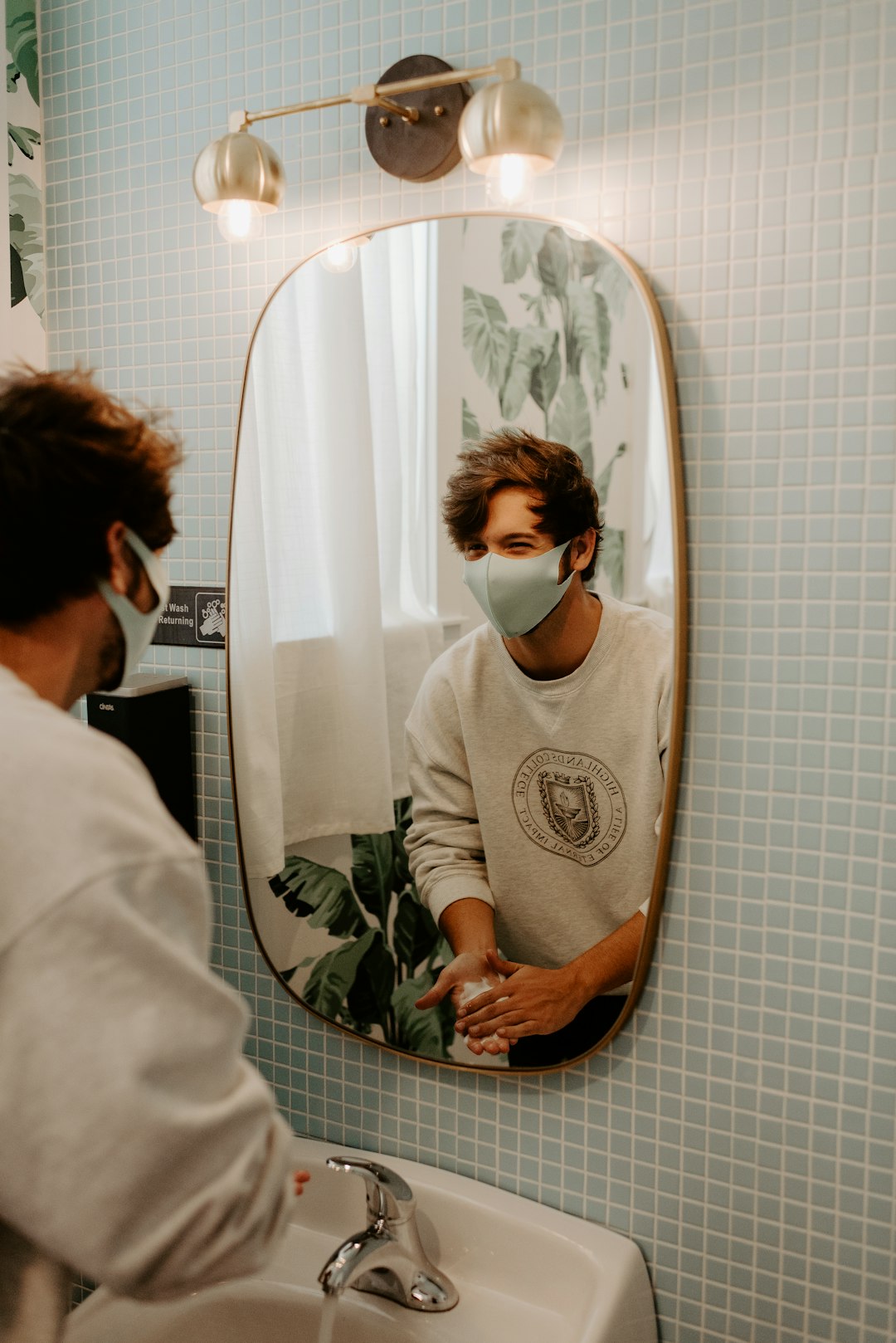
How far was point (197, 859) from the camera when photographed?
0.68 m

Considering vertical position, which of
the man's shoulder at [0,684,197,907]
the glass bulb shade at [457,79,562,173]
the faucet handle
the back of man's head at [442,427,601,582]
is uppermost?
the glass bulb shade at [457,79,562,173]

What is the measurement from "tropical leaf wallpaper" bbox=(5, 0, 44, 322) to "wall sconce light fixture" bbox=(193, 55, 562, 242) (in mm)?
396

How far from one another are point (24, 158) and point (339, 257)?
54 centimetres

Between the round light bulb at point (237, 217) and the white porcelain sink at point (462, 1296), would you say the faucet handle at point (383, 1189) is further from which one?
the round light bulb at point (237, 217)

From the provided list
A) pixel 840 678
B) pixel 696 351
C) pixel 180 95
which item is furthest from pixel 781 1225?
pixel 180 95

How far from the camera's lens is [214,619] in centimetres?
136

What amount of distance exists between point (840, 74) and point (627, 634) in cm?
53

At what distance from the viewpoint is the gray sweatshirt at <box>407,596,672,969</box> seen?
1087 mm

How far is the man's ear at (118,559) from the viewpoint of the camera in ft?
2.54

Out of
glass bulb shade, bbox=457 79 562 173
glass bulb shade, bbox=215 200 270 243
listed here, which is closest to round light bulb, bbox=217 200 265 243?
glass bulb shade, bbox=215 200 270 243

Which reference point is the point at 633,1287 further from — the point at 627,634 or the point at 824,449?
the point at 824,449

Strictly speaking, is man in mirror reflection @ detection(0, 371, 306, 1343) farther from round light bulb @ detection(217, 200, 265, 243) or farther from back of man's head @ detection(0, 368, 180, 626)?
round light bulb @ detection(217, 200, 265, 243)

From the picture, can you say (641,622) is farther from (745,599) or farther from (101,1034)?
(101,1034)

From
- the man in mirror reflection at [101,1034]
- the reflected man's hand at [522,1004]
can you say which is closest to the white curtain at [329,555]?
the reflected man's hand at [522,1004]
